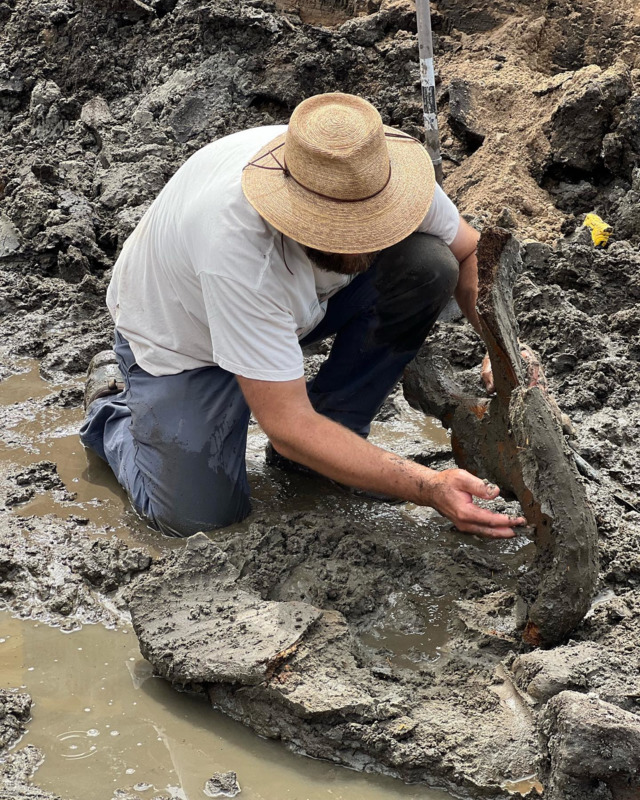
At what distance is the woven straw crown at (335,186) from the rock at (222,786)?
4.21 feet

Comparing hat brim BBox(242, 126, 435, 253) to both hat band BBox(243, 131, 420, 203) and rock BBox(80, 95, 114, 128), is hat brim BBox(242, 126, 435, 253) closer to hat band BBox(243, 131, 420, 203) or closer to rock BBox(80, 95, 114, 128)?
hat band BBox(243, 131, 420, 203)

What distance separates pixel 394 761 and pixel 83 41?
6303mm

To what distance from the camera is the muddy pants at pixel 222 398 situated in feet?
9.78

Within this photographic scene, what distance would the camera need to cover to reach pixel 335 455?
244 cm

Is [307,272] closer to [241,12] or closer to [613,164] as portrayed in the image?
[613,164]

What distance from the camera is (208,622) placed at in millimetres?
2363

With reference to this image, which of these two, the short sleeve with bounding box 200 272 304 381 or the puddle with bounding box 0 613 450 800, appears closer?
the puddle with bounding box 0 613 450 800

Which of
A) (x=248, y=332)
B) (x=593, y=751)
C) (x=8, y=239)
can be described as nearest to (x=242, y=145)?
(x=248, y=332)

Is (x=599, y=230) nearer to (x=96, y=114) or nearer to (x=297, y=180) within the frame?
(x=297, y=180)

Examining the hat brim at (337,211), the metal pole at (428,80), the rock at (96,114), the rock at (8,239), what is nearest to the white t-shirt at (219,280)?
the hat brim at (337,211)

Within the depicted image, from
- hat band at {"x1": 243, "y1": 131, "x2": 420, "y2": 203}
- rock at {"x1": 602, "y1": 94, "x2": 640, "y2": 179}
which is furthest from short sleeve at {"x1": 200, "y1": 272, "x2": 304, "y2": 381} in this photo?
rock at {"x1": 602, "y1": 94, "x2": 640, "y2": 179}

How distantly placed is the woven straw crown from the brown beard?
0.09 m

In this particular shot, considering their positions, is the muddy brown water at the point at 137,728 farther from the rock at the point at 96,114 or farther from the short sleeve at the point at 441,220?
the rock at the point at 96,114

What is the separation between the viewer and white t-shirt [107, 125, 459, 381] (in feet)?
8.02
